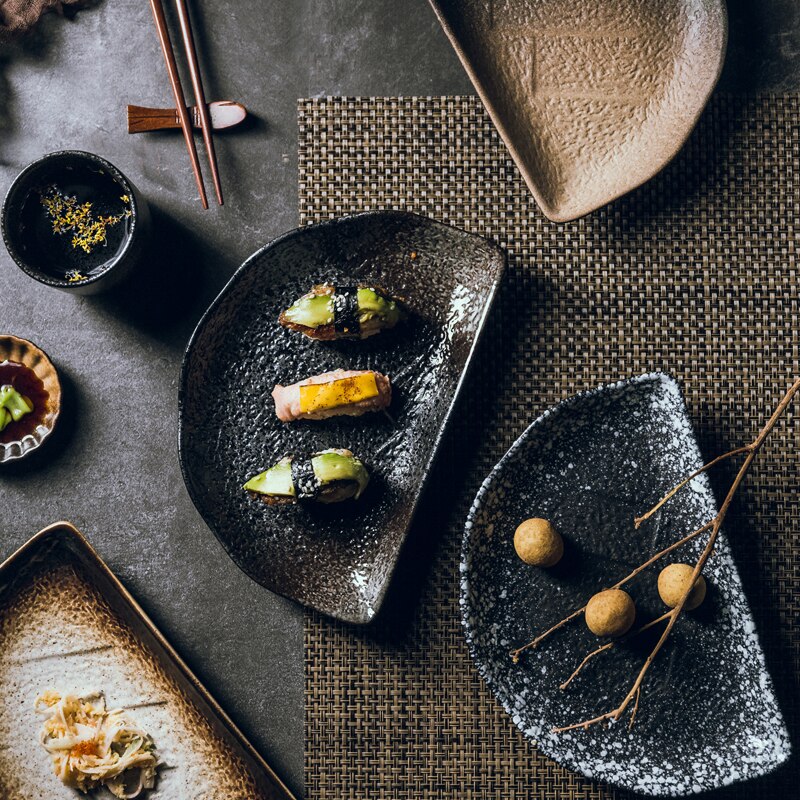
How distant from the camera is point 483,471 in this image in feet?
4.99

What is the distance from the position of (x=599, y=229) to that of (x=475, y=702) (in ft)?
2.95

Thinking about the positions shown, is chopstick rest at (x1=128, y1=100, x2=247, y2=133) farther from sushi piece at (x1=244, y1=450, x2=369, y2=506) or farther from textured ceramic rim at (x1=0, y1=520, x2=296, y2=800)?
textured ceramic rim at (x1=0, y1=520, x2=296, y2=800)

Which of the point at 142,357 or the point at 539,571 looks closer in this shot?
the point at 539,571

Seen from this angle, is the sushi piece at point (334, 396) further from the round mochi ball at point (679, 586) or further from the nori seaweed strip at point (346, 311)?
the round mochi ball at point (679, 586)

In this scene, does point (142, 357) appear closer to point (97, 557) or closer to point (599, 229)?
point (97, 557)

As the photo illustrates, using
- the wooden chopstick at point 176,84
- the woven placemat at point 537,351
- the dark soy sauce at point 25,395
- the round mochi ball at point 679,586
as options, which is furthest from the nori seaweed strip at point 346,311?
the round mochi ball at point 679,586

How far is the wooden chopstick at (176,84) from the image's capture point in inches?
58.6

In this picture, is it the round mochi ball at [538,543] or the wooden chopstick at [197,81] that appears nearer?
the round mochi ball at [538,543]

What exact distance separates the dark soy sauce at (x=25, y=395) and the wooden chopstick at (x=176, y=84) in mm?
466

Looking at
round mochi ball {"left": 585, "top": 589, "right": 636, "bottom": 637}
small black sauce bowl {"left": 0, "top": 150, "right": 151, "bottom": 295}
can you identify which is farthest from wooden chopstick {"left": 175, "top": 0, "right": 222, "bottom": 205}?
round mochi ball {"left": 585, "top": 589, "right": 636, "bottom": 637}

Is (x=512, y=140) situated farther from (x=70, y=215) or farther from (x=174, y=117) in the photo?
(x=70, y=215)

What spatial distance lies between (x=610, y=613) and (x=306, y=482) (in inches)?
21.9

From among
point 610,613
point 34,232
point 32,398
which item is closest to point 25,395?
point 32,398

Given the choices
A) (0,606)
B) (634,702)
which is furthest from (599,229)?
(0,606)
